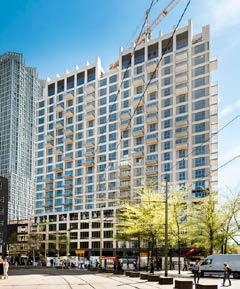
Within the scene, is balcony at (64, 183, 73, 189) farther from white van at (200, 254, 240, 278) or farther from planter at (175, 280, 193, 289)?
planter at (175, 280, 193, 289)

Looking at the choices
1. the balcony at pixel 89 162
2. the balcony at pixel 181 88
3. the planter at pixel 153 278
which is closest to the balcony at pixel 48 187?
the balcony at pixel 89 162

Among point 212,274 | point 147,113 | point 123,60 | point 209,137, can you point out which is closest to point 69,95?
point 123,60

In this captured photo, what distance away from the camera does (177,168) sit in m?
107

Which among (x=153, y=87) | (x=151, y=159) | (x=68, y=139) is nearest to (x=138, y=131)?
(x=151, y=159)

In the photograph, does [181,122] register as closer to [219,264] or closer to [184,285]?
[219,264]

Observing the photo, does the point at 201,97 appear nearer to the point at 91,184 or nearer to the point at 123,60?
the point at 123,60

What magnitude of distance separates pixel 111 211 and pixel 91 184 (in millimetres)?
11026

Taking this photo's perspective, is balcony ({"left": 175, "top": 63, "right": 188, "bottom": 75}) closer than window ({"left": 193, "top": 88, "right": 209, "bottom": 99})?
No

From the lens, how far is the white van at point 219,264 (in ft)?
141

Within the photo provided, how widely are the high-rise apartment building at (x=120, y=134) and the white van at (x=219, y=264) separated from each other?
2058 inches

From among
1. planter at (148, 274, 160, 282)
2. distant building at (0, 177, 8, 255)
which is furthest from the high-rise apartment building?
planter at (148, 274, 160, 282)

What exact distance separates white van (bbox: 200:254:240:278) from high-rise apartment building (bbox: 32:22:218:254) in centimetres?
5228

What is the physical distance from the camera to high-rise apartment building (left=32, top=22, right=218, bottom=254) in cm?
10650

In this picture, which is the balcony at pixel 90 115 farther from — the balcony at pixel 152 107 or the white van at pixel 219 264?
the white van at pixel 219 264
